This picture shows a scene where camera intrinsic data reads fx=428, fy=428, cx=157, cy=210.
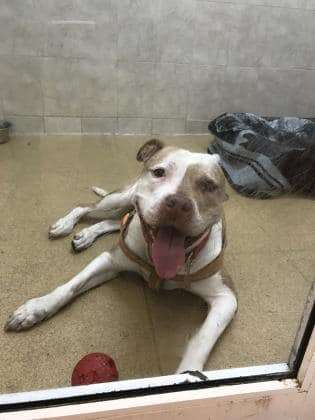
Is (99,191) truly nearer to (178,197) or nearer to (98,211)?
(98,211)

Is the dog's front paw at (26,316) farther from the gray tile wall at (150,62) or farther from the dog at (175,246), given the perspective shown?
the gray tile wall at (150,62)

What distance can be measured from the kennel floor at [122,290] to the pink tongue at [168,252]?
0.21 m

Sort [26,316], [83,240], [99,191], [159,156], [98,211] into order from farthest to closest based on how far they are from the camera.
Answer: [99,191]
[98,211]
[83,240]
[159,156]
[26,316]

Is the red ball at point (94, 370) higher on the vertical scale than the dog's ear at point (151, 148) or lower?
lower

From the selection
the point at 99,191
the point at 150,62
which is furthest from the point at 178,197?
the point at 150,62

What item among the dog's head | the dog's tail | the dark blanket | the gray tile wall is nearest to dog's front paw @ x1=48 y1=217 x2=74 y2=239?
the dog's tail

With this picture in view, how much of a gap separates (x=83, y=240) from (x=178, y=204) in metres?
0.65

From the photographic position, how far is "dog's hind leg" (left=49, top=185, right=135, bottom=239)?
169cm

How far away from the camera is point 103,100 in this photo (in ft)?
9.27

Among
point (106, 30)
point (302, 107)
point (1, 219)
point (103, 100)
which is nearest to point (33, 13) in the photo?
point (106, 30)

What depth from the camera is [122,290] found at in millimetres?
1438

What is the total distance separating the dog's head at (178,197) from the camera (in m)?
1.12

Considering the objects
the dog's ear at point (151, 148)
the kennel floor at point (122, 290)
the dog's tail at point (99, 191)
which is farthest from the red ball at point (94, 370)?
the dog's tail at point (99, 191)

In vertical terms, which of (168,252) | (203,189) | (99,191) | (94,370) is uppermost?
(203,189)
